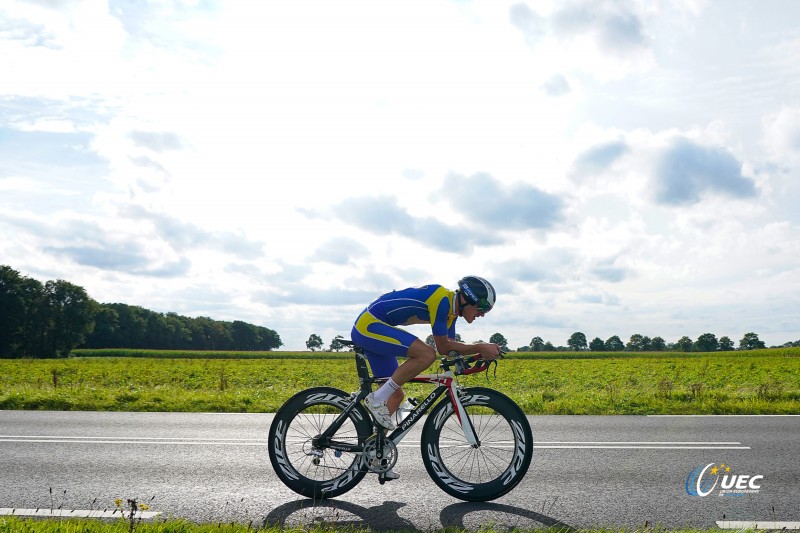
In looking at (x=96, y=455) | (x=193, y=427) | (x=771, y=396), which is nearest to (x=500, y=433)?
(x=96, y=455)

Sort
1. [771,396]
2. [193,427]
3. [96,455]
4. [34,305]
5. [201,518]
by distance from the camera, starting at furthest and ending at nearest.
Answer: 1. [34,305]
2. [771,396]
3. [193,427]
4. [96,455]
5. [201,518]

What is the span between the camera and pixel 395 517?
546cm

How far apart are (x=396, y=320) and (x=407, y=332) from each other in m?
0.18

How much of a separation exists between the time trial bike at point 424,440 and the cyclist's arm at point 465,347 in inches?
3.8

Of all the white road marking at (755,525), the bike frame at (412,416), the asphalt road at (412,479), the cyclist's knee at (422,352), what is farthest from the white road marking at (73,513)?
the white road marking at (755,525)

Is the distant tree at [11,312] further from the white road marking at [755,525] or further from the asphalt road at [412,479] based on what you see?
the white road marking at [755,525]

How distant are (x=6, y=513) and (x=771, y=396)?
624 inches

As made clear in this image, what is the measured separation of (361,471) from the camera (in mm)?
6168

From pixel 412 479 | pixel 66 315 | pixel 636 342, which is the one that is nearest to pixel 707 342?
pixel 636 342

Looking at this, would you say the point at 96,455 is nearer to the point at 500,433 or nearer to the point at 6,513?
the point at 6,513

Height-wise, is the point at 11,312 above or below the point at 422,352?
above

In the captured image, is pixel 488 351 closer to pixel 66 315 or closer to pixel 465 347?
pixel 465 347

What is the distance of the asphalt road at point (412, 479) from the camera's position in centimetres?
555

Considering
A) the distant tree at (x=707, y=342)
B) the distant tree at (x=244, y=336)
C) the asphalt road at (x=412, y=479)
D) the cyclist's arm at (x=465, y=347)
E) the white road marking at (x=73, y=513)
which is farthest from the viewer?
the distant tree at (x=244, y=336)
